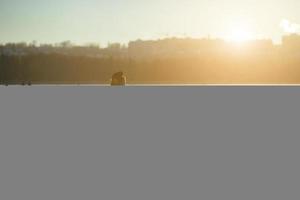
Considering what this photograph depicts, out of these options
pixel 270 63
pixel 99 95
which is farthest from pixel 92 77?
pixel 99 95

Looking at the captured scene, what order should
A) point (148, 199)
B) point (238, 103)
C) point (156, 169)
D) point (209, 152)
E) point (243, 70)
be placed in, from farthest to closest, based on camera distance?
point (243, 70) < point (238, 103) < point (209, 152) < point (156, 169) < point (148, 199)

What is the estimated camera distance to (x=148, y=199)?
673 cm

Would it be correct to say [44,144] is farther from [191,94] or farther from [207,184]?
[191,94]

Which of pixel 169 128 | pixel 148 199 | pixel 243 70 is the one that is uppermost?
pixel 243 70

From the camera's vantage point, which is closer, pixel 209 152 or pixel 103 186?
pixel 103 186

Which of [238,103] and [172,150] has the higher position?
[238,103]

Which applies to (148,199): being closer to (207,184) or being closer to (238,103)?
(207,184)

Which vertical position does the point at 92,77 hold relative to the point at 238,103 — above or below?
above

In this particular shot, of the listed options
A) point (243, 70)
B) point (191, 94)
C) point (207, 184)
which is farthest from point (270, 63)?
point (207, 184)

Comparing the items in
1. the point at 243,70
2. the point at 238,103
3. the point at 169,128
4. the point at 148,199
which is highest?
the point at 243,70

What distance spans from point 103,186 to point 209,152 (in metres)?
2.20

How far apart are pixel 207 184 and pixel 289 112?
13.9 feet

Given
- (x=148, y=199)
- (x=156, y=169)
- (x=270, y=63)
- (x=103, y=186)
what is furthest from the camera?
(x=270, y=63)

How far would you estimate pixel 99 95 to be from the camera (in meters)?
14.1
